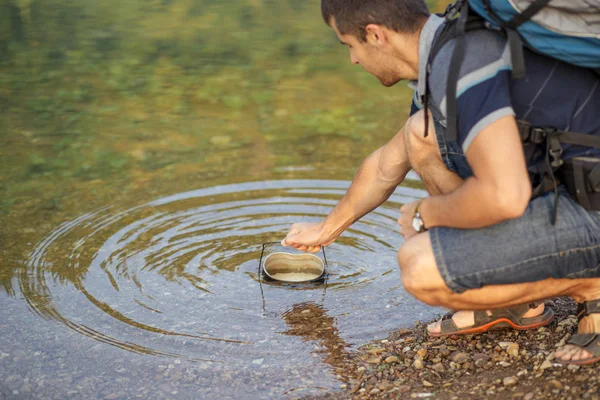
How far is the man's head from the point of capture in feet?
11.1

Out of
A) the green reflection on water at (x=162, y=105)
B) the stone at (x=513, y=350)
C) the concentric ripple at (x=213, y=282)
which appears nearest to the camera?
the stone at (x=513, y=350)

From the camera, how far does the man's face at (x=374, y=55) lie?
3497 mm


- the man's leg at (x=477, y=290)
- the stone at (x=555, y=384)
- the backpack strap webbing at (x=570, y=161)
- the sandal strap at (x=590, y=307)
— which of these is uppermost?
the backpack strap webbing at (x=570, y=161)

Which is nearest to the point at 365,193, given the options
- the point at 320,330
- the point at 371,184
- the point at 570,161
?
the point at 371,184

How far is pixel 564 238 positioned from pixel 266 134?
4401mm

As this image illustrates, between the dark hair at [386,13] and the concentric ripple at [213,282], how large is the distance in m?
1.53

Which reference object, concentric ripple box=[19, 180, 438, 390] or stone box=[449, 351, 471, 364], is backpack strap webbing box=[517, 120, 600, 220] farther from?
concentric ripple box=[19, 180, 438, 390]

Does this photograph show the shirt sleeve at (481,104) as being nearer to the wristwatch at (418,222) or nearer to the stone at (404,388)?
the wristwatch at (418,222)

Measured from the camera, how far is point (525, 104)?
3219 mm

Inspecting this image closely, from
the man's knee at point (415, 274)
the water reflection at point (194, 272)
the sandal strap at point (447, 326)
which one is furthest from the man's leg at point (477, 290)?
the water reflection at point (194, 272)

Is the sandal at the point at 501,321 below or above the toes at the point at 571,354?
below

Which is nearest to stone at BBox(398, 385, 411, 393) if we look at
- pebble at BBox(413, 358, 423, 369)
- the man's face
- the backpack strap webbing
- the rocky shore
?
the rocky shore

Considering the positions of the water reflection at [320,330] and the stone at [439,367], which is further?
the water reflection at [320,330]

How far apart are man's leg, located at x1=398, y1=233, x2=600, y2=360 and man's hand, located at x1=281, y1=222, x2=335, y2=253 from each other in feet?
3.19
